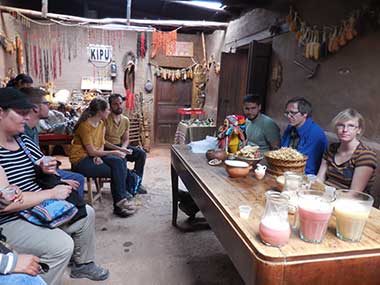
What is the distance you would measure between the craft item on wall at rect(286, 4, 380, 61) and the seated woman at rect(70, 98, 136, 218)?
2.18 m

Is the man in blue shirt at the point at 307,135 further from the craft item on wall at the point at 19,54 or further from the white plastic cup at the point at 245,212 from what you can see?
the craft item on wall at the point at 19,54

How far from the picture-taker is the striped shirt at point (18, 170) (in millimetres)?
1551

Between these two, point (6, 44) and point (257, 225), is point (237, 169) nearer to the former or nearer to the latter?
point (257, 225)

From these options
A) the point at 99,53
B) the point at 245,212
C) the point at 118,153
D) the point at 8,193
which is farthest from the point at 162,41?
the point at 245,212

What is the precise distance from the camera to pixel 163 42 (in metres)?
5.93

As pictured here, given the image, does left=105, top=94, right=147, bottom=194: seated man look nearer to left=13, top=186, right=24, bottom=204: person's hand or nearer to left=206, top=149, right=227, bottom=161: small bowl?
left=206, top=149, right=227, bottom=161: small bowl

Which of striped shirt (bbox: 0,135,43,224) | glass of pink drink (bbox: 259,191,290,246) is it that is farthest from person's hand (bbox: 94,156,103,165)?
glass of pink drink (bbox: 259,191,290,246)

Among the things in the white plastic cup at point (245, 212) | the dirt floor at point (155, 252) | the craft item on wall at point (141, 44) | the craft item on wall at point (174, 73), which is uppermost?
the craft item on wall at point (141, 44)

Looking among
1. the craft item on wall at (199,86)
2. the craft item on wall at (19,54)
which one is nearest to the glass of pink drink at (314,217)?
the craft item on wall at (199,86)

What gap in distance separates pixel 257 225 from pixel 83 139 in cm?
218

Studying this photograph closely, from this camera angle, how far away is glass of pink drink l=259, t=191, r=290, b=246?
103 centimetres

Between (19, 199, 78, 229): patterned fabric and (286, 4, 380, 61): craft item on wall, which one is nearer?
(19, 199, 78, 229): patterned fabric

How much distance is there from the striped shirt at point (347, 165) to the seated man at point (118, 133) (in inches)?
82.0

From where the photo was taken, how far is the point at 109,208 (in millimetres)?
3221
